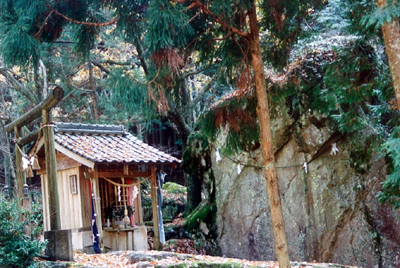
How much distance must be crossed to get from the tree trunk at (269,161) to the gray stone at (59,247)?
433 cm

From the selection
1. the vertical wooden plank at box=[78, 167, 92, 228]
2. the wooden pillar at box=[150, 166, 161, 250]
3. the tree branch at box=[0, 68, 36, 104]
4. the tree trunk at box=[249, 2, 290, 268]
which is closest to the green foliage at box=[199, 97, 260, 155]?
the tree trunk at box=[249, 2, 290, 268]

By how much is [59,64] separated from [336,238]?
1248 cm

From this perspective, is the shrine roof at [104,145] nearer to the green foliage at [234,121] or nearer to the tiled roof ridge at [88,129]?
the tiled roof ridge at [88,129]

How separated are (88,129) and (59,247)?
17.0ft

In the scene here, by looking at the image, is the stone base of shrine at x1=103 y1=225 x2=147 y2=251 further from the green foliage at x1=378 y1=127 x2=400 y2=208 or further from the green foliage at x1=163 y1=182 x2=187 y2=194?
the green foliage at x1=163 y1=182 x2=187 y2=194

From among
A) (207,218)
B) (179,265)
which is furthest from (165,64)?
(207,218)

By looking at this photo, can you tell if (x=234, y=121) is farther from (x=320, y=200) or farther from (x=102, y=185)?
(x=102, y=185)

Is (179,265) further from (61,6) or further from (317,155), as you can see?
(317,155)

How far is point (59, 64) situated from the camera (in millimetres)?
18672

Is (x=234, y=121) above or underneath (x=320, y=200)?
above

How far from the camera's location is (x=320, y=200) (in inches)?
499

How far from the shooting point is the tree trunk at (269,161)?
6312mm

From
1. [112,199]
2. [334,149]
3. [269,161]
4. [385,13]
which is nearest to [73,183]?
[112,199]

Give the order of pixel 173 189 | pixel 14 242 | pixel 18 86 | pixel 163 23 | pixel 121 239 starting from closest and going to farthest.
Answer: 1. pixel 163 23
2. pixel 14 242
3. pixel 121 239
4. pixel 18 86
5. pixel 173 189
